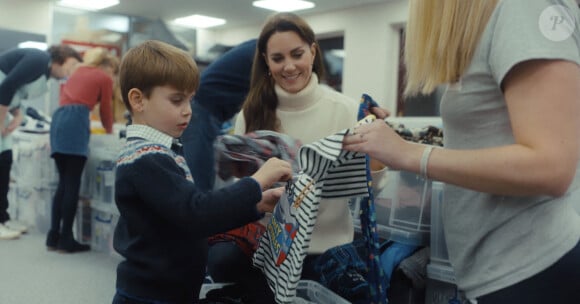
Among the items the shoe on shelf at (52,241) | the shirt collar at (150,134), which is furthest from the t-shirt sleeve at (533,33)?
the shoe on shelf at (52,241)

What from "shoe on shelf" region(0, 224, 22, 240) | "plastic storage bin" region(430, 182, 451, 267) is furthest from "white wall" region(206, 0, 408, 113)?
"plastic storage bin" region(430, 182, 451, 267)

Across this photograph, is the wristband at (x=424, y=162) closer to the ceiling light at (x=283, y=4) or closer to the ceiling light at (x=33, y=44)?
the ceiling light at (x=283, y=4)

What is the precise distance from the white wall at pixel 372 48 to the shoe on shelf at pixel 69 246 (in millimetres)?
4508

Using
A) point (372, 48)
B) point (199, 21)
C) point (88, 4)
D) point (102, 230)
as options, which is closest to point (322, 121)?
point (102, 230)

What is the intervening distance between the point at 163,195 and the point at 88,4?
7036mm

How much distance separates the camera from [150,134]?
3.55 feet

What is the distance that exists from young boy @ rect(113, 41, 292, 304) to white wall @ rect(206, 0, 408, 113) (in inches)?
225

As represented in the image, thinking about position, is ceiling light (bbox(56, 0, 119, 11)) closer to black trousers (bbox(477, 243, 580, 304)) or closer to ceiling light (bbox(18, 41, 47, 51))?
ceiling light (bbox(18, 41, 47, 51))

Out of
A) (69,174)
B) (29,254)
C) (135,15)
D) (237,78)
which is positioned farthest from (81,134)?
(135,15)

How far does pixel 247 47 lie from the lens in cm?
190

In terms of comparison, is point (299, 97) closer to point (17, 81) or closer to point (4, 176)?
point (17, 81)

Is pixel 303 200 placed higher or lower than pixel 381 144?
lower

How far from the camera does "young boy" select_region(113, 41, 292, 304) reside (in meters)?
1.01

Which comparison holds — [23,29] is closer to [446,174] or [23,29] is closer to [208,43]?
[208,43]
